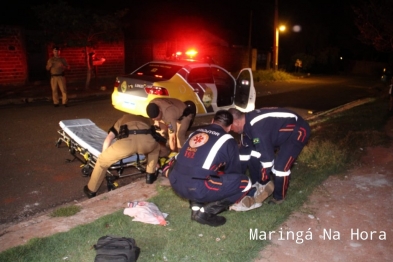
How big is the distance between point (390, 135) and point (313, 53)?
94.9 ft

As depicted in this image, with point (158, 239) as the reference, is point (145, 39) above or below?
above

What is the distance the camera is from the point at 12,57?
50.6 ft

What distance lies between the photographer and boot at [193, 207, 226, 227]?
4148 mm

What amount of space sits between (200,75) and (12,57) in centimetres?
977

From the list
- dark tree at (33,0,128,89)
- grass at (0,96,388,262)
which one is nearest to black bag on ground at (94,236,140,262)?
grass at (0,96,388,262)

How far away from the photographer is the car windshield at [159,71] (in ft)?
28.8

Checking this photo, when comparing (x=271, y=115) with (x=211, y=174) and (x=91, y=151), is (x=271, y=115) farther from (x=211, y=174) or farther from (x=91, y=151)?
(x=91, y=151)

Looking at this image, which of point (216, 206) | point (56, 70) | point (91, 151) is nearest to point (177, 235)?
point (216, 206)

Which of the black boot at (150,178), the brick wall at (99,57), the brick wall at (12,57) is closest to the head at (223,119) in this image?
the black boot at (150,178)

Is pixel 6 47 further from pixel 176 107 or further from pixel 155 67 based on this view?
pixel 176 107

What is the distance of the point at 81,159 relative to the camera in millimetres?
6164

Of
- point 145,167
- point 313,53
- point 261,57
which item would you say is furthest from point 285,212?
point 313,53

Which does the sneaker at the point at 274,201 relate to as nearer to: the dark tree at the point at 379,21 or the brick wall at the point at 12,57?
the brick wall at the point at 12,57

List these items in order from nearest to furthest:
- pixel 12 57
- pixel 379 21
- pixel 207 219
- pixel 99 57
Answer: pixel 207 219, pixel 12 57, pixel 379 21, pixel 99 57
